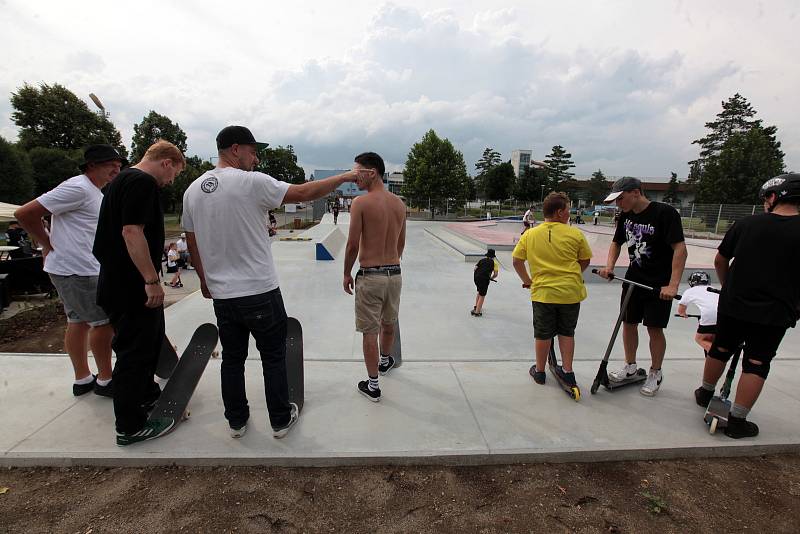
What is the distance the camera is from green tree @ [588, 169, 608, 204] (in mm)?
69625

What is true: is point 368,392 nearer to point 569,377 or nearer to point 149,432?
point 149,432

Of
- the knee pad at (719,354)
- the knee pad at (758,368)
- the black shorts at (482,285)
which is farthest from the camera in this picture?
the black shorts at (482,285)

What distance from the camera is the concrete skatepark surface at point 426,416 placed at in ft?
7.77

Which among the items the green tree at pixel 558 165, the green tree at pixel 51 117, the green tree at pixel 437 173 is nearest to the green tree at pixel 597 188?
the green tree at pixel 558 165

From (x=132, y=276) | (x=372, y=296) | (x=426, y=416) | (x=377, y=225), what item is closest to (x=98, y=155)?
(x=132, y=276)

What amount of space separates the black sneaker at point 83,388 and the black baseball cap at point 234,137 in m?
2.23

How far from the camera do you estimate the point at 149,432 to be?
2.45 m

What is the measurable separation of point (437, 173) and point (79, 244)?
40.8 m

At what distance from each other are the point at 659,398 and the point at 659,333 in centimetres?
53

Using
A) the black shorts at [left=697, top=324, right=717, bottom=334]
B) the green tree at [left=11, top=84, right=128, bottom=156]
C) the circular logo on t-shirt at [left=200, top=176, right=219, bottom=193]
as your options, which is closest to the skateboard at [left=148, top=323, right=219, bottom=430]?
the circular logo on t-shirt at [left=200, top=176, right=219, bottom=193]

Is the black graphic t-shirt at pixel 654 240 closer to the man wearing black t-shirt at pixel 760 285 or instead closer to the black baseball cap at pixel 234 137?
the man wearing black t-shirt at pixel 760 285

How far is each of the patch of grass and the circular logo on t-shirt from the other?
299 cm

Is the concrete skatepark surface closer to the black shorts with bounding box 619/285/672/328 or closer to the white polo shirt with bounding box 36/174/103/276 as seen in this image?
the black shorts with bounding box 619/285/672/328

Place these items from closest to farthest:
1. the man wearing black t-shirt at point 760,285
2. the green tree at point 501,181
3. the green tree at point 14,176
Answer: the man wearing black t-shirt at point 760,285 < the green tree at point 14,176 < the green tree at point 501,181
